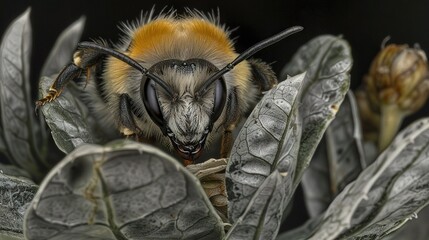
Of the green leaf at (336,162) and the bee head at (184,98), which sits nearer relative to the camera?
the bee head at (184,98)

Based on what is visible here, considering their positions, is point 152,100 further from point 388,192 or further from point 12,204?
point 388,192

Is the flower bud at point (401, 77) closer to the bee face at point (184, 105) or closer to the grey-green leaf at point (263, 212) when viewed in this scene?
the bee face at point (184, 105)

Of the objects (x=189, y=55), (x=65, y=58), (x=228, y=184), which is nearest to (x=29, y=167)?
(x=65, y=58)

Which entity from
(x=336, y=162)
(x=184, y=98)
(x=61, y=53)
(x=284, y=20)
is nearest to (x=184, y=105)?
(x=184, y=98)

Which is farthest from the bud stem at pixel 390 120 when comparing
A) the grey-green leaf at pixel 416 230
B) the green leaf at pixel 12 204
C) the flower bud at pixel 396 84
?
the green leaf at pixel 12 204

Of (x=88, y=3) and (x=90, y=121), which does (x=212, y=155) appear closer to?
(x=90, y=121)

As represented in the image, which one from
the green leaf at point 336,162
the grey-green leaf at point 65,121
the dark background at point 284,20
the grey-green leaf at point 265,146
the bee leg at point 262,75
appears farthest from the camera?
the dark background at point 284,20
